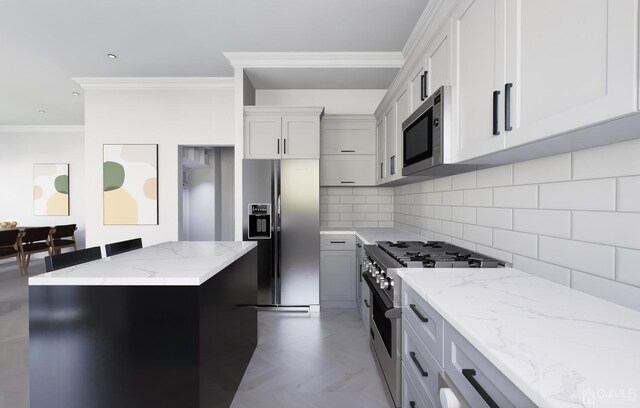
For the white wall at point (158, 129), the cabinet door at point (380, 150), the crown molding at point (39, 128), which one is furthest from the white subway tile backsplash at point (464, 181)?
the crown molding at point (39, 128)

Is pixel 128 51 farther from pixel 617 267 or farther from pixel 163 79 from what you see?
pixel 617 267

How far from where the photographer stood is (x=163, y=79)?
394cm

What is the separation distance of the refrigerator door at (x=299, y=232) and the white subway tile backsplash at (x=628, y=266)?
102 inches

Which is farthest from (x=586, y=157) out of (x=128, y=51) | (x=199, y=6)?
(x=128, y=51)

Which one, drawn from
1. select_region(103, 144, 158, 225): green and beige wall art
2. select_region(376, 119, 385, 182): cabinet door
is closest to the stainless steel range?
select_region(376, 119, 385, 182): cabinet door

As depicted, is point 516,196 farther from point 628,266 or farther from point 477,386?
point 477,386

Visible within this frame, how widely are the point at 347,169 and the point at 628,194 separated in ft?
9.42

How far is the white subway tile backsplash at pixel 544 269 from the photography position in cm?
125

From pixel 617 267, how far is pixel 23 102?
6.96m

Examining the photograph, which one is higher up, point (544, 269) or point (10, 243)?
point (544, 269)

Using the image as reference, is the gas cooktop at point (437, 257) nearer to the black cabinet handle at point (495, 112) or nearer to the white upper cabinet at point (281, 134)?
the black cabinet handle at point (495, 112)

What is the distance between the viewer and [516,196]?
158cm

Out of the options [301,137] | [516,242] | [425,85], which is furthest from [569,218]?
[301,137]

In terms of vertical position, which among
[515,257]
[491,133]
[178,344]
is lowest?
[178,344]
